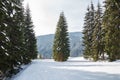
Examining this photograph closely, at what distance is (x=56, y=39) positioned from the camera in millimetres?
71188

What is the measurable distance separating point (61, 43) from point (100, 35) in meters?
14.1

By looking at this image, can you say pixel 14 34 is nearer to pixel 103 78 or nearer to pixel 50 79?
pixel 50 79

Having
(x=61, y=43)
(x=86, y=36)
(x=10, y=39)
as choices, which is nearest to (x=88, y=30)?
(x=86, y=36)

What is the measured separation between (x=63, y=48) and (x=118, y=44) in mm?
40677

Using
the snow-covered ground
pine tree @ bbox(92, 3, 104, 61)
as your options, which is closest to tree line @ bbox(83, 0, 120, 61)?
pine tree @ bbox(92, 3, 104, 61)

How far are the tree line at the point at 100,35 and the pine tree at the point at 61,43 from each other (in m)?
5.16

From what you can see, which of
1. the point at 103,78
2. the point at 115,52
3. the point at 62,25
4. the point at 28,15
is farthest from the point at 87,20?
the point at 103,78

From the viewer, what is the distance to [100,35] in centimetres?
5875

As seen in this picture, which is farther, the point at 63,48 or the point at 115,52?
the point at 63,48

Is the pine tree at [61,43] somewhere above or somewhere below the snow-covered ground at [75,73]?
above

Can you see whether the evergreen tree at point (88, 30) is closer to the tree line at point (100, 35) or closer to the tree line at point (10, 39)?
the tree line at point (100, 35)

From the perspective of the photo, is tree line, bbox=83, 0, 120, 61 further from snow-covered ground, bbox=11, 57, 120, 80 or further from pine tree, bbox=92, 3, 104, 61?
snow-covered ground, bbox=11, 57, 120, 80

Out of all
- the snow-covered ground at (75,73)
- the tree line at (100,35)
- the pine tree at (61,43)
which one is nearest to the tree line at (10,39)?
the snow-covered ground at (75,73)

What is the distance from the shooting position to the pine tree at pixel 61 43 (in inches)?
2699
